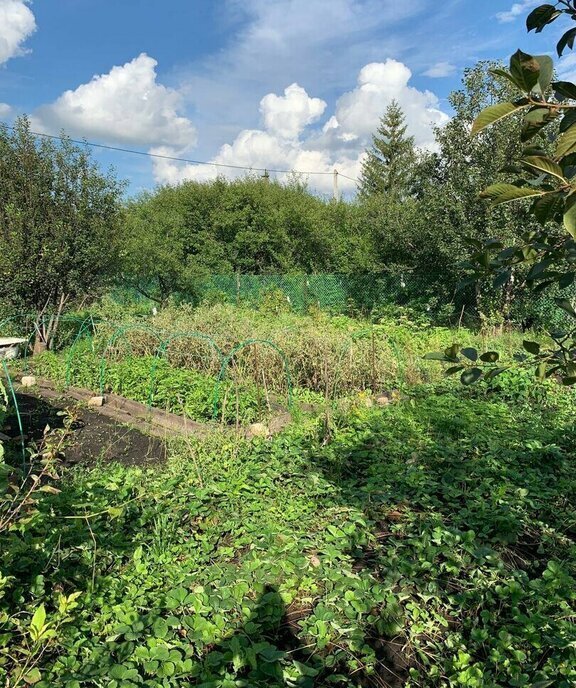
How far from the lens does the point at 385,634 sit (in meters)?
2.12

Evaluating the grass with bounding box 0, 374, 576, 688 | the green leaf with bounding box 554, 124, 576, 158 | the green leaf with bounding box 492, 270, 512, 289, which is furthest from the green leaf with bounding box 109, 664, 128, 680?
the green leaf with bounding box 554, 124, 576, 158

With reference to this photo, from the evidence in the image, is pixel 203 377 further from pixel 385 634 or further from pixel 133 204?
pixel 133 204

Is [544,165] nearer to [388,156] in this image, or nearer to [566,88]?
[566,88]

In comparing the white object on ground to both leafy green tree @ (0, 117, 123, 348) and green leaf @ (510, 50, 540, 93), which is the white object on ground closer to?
leafy green tree @ (0, 117, 123, 348)

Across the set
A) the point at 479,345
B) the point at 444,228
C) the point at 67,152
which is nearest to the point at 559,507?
the point at 479,345

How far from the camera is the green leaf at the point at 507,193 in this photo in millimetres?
804

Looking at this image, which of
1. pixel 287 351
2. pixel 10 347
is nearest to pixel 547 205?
pixel 287 351

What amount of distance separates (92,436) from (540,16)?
16.2 ft

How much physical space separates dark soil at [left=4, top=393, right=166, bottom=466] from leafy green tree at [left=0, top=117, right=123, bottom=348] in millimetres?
2974

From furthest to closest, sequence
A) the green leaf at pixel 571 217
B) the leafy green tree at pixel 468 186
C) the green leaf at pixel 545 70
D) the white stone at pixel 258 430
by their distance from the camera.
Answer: the leafy green tree at pixel 468 186 < the white stone at pixel 258 430 < the green leaf at pixel 545 70 < the green leaf at pixel 571 217

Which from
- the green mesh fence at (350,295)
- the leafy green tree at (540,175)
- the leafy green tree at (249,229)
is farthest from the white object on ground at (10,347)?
the leafy green tree at (540,175)

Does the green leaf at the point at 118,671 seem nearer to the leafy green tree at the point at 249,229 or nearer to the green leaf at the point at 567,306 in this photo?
the green leaf at the point at 567,306

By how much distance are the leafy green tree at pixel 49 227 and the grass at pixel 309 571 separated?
5.65m

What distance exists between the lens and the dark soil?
439cm
